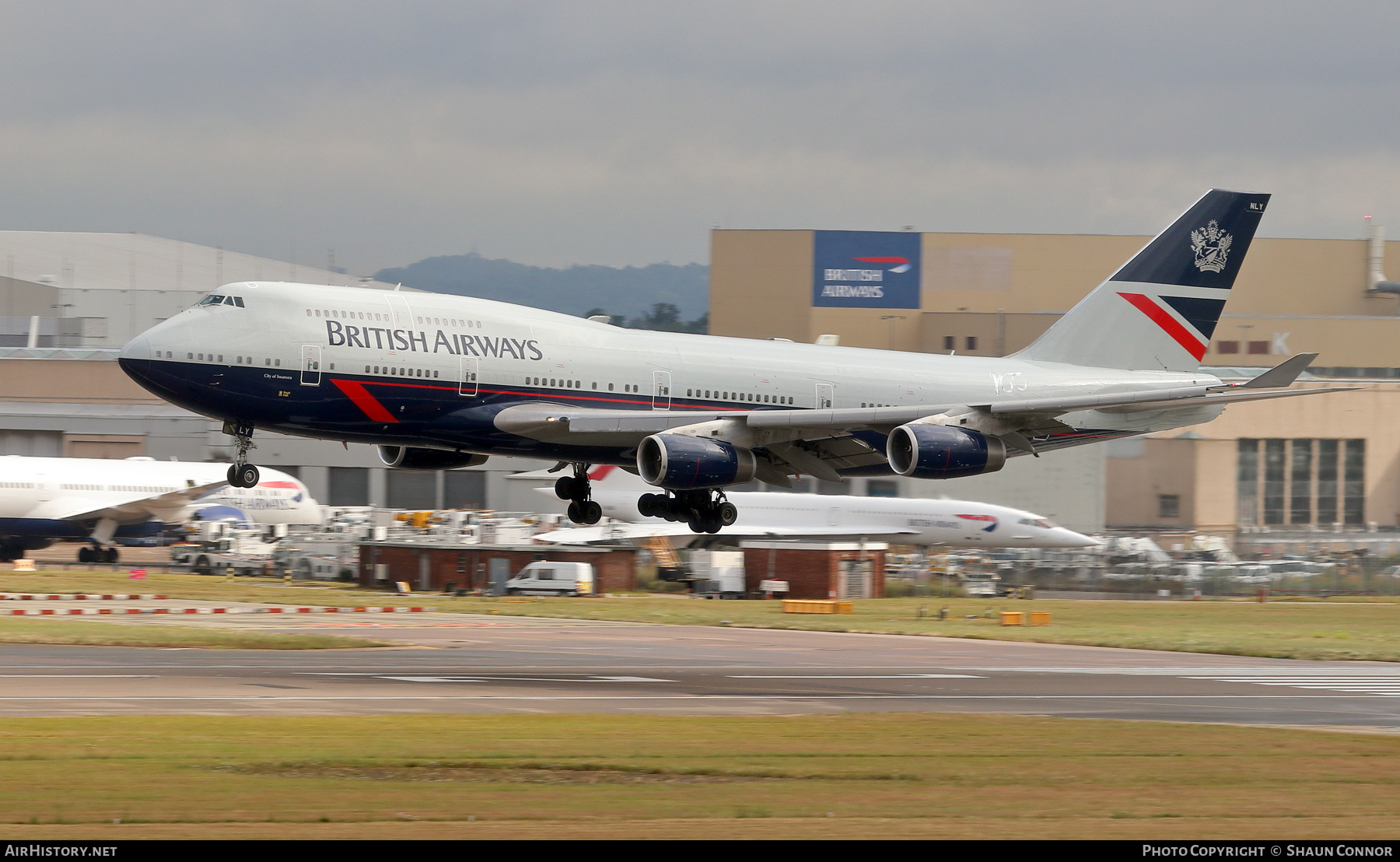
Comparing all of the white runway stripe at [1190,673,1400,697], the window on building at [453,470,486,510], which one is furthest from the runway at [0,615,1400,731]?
the window on building at [453,470,486,510]

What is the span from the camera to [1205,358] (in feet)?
296

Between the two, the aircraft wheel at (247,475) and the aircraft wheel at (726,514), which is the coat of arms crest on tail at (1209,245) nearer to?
the aircraft wheel at (726,514)

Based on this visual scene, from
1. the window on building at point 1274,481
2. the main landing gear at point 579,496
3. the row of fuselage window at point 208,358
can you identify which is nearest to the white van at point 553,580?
the main landing gear at point 579,496

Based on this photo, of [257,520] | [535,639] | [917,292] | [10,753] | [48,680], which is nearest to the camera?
[10,753]

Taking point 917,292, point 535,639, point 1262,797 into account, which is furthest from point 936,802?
point 917,292

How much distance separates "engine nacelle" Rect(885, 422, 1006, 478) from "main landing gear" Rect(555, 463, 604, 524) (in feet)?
29.9

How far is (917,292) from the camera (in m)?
131

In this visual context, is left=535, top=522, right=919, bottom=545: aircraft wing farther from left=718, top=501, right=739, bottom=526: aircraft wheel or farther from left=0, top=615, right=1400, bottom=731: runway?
left=718, top=501, right=739, bottom=526: aircraft wheel

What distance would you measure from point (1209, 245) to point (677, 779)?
3598cm

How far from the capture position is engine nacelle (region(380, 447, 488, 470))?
42.8m

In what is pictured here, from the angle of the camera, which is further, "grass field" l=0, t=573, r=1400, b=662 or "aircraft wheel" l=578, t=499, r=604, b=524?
"grass field" l=0, t=573, r=1400, b=662

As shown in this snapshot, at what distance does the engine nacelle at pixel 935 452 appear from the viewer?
39.9 meters
